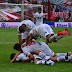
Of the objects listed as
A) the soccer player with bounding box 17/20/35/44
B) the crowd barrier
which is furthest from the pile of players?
the crowd barrier

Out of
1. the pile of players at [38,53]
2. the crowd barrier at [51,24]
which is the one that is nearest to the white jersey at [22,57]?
the pile of players at [38,53]

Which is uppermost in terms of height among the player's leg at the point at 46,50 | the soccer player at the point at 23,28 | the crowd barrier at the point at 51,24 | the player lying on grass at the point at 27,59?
the soccer player at the point at 23,28

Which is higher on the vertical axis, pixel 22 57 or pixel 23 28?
pixel 23 28

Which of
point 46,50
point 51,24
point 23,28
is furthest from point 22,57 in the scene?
point 51,24

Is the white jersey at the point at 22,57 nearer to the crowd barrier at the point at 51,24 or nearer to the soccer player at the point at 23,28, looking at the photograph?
the soccer player at the point at 23,28

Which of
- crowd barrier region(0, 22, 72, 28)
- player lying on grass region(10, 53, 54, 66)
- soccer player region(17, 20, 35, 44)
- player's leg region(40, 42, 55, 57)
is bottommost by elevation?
crowd barrier region(0, 22, 72, 28)

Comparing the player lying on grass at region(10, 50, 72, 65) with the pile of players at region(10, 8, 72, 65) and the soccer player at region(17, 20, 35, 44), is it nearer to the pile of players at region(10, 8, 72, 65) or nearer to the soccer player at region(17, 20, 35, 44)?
the pile of players at region(10, 8, 72, 65)

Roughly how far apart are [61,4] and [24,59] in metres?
33.4

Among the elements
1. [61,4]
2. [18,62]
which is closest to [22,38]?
[18,62]

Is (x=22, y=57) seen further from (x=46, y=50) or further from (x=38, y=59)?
(x=46, y=50)

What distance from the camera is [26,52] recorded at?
358 inches

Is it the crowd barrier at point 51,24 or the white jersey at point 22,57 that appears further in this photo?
the crowd barrier at point 51,24

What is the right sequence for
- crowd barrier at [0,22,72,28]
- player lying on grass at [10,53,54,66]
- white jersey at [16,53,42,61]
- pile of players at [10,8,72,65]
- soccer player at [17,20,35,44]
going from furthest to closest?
crowd barrier at [0,22,72,28] < soccer player at [17,20,35,44] < white jersey at [16,53,42,61] < pile of players at [10,8,72,65] < player lying on grass at [10,53,54,66]

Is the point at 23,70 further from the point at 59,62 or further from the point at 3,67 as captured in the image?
the point at 59,62
